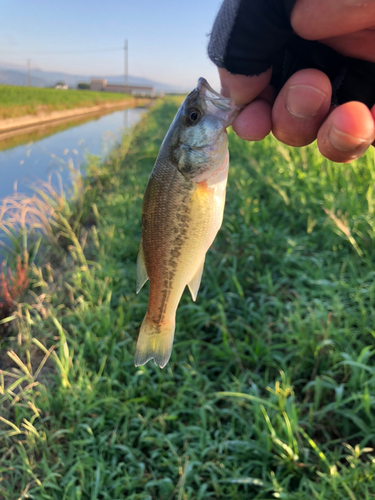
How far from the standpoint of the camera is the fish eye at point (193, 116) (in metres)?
1.62

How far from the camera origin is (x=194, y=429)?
2.39 meters

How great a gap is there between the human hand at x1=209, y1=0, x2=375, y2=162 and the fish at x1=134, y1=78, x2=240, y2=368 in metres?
0.23

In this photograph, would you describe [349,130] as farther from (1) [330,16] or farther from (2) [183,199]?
(2) [183,199]

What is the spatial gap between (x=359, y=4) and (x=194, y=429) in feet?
8.40

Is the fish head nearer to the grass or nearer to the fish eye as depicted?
the fish eye

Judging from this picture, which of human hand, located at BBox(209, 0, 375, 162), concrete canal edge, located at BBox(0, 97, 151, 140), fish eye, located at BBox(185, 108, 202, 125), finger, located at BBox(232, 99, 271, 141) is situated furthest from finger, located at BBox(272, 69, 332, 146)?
concrete canal edge, located at BBox(0, 97, 151, 140)

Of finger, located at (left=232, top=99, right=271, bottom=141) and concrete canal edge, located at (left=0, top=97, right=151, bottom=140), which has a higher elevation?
concrete canal edge, located at (left=0, top=97, right=151, bottom=140)

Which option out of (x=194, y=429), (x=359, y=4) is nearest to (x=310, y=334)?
(x=194, y=429)

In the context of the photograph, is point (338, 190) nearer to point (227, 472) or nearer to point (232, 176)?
point (232, 176)

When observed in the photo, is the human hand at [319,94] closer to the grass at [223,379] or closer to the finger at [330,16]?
the finger at [330,16]

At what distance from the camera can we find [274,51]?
1548 mm

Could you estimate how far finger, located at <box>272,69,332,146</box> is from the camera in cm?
153

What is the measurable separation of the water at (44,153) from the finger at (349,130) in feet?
16.3

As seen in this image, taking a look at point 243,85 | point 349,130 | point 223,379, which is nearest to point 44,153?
point 223,379
